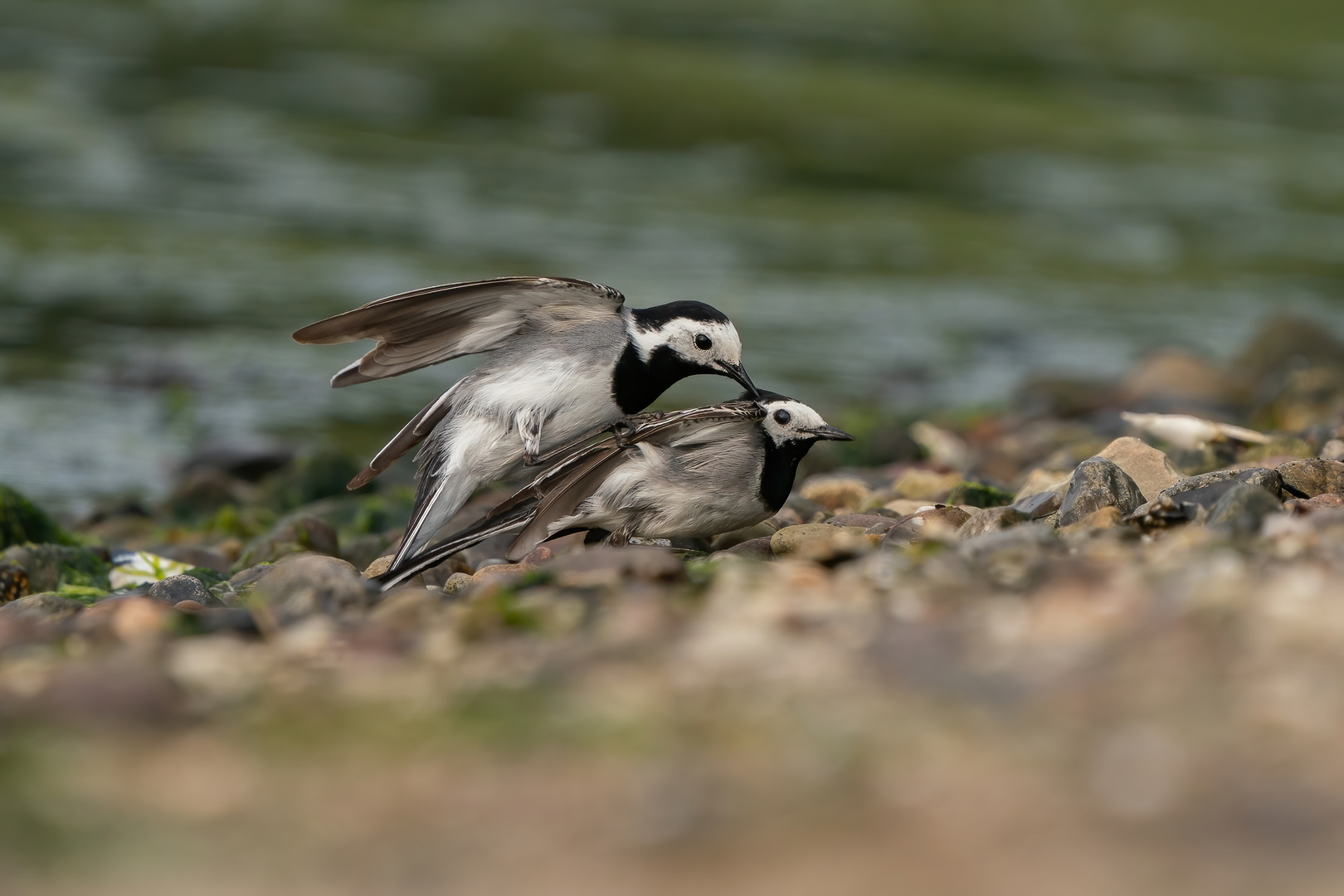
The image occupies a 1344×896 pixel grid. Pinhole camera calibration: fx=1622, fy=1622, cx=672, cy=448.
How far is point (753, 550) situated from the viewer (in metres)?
5.77

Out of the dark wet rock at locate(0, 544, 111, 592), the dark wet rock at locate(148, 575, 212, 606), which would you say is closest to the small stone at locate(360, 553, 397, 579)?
the dark wet rock at locate(148, 575, 212, 606)

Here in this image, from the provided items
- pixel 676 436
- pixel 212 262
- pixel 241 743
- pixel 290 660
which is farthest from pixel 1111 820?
pixel 212 262

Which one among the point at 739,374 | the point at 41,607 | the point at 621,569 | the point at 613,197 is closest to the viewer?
the point at 621,569

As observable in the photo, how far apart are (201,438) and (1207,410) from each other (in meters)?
6.69

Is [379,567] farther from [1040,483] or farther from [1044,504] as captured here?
[1040,483]

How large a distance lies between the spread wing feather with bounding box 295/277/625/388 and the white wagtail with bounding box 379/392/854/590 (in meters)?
0.50

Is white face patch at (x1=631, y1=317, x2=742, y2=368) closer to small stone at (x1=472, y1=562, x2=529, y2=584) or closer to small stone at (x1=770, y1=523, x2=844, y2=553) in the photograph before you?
small stone at (x1=770, y1=523, x2=844, y2=553)

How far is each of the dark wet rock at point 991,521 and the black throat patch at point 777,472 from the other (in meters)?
0.66

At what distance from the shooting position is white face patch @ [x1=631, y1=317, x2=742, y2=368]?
598cm

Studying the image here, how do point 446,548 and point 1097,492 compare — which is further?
point 446,548

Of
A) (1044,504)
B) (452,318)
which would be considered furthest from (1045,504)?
(452,318)

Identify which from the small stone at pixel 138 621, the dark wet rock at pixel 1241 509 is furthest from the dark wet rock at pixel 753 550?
the small stone at pixel 138 621

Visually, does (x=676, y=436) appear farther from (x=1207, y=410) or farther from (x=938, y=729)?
(x=1207, y=410)

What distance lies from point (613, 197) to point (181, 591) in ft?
43.2
